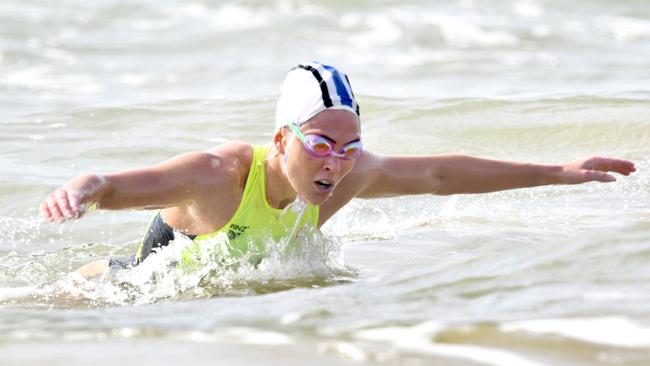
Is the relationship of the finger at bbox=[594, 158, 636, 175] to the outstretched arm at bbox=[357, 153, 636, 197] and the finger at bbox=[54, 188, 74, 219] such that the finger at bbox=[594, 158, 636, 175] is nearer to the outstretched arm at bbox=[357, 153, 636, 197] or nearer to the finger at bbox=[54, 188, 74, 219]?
the outstretched arm at bbox=[357, 153, 636, 197]

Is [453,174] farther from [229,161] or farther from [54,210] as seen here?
[54,210]

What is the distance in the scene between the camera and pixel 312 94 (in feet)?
17.2

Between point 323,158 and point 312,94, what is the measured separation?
1.12 feet

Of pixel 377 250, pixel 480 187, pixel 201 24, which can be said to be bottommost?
pixel 377 250

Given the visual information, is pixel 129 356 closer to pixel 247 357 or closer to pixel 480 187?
pixel 247 357

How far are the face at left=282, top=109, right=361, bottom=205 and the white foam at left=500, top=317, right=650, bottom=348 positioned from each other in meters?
1.65

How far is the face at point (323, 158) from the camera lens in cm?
511

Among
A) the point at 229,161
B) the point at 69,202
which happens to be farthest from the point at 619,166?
the point at 69,202

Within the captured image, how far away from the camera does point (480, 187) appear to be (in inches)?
231

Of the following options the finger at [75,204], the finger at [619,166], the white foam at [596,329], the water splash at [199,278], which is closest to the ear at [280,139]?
the water splash at [199,278]

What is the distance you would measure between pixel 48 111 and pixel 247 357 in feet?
30.7

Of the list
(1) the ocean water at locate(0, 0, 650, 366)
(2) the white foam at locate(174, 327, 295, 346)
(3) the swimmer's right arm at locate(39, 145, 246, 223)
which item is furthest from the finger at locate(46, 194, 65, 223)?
(2) the white foam at locate(174, 327, 295, 346)

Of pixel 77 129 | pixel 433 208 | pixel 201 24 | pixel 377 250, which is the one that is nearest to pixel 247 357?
pixel 377 250

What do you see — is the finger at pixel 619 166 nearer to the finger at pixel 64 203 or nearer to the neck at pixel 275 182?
the neck at pixel 275 182
